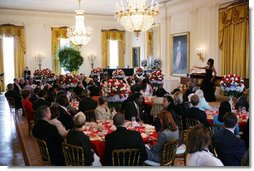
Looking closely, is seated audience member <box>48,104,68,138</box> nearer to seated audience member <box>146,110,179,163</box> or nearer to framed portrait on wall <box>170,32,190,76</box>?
Result: seated audience member <box>146,110,179,163</box>

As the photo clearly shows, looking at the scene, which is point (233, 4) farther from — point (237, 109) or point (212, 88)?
point (237, 109)

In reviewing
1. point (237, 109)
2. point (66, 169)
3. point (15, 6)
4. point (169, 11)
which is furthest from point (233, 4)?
point (15, 6)

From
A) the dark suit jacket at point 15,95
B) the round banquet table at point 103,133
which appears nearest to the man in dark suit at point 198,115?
the round banquet table at point 103,133

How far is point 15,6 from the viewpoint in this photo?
1639cm

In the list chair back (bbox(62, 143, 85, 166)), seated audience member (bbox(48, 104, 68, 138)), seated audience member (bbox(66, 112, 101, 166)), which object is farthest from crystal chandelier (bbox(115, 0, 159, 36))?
chair back (bbox(62, 143, 85, 166))

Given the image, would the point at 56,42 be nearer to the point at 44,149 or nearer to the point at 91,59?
the point at 91,59

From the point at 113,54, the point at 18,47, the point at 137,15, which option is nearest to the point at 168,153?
the point at 137,15

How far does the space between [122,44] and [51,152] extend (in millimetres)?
16197

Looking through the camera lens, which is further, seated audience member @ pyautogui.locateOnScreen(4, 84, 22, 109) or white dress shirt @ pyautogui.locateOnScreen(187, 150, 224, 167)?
seated audience member @ pyautogui.locateOnScreen(4, 84, 22, 109)

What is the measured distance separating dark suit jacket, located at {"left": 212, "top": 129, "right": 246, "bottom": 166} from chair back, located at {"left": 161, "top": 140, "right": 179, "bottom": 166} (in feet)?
1.99

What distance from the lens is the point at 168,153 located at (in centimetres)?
433

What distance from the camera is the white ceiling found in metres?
15.2

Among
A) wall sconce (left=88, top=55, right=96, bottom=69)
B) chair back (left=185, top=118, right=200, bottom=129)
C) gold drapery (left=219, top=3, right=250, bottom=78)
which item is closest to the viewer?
chair back (left=185, top=118, right=200, bottom=129)

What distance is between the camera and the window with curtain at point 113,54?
2033 cm
